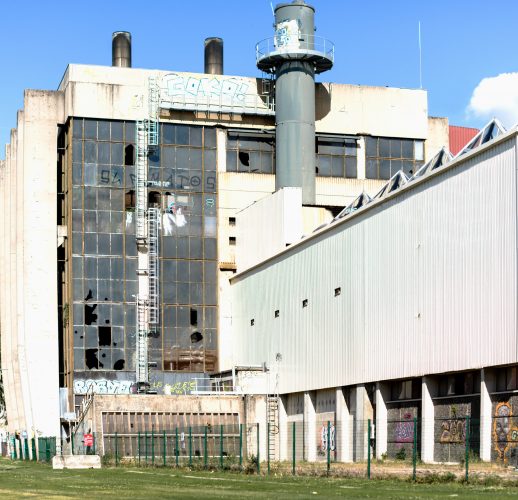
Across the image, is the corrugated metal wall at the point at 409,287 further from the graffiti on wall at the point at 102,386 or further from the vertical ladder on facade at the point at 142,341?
the graffiti on wall at the point at 102,386

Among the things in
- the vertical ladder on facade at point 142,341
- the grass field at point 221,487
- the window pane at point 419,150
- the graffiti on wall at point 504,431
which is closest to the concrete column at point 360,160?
the window pane at point 419,150

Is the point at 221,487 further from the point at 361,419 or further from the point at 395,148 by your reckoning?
the point at 395,148

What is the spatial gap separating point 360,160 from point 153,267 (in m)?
16.5

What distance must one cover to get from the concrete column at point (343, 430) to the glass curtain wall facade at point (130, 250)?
68.6 feet

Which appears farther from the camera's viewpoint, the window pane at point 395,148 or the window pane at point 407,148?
the window pane at point 407,148

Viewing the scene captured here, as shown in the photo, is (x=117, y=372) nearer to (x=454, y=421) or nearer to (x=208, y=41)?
(x=208, y=41)

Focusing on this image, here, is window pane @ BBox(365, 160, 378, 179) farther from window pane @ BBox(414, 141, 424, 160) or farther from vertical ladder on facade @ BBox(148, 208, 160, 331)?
vertical ladder on facade @ BBox(148, 208, 160, 331)

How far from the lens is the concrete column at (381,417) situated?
184ft

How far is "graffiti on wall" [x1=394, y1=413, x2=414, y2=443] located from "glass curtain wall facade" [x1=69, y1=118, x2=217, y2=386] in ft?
91.3

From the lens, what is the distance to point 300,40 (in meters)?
81.2

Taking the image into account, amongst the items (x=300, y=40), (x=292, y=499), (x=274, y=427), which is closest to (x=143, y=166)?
(x=300, y=40)

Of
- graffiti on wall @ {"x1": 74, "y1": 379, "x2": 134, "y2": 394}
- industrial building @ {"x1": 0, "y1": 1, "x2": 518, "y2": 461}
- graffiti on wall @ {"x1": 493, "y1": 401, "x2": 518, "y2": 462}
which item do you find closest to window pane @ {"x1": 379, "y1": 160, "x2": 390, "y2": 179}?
industrial building @ {"x1": 0, "y1": 1, "x2": 518, "y2": 461}

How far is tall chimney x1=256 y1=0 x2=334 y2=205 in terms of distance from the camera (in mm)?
80438

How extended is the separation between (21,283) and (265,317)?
19.2 meters
